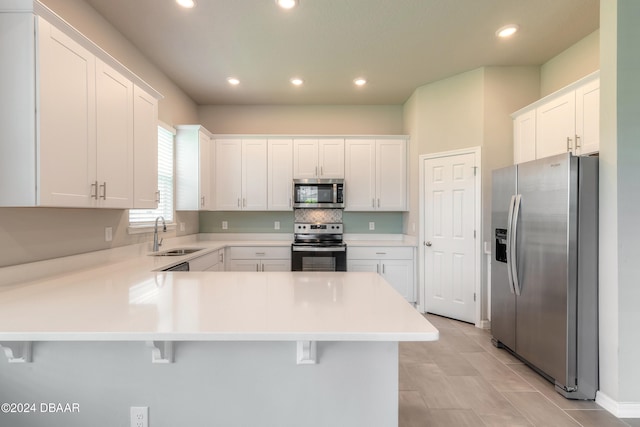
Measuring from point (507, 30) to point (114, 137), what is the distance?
3.37 meters

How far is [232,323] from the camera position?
1.12 m

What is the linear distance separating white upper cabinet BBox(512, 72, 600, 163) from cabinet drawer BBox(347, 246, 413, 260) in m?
1.74

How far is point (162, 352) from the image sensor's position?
132cm

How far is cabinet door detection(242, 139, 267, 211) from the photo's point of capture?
14.3ft

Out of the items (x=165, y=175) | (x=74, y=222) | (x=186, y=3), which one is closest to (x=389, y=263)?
(x=165, y=175)

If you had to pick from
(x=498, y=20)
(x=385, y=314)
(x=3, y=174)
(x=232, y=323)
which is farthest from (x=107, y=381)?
(x=498, y=20)

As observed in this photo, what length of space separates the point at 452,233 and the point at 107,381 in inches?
139

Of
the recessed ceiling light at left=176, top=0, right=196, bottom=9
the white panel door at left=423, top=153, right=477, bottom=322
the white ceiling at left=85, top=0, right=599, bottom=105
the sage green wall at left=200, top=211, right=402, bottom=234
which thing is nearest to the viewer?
the recessed ceiling light at left=176, top=0, right=196, bottom=9

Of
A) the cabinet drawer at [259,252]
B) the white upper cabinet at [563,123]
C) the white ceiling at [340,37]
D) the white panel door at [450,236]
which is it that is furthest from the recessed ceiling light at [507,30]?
the cabinet drawer at [259,252]

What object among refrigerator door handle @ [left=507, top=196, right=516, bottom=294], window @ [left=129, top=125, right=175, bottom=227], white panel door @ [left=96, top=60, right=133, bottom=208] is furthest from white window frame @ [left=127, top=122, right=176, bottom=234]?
refrigerator door handle @ [left=507, top=196, right=516, bottom=294]

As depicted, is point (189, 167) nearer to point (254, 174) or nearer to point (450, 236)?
point (254, 174)

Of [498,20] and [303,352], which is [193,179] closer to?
[303,352]

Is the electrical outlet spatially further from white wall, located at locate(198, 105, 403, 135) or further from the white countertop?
white wall, located at locate(198, 105, 403, 135)

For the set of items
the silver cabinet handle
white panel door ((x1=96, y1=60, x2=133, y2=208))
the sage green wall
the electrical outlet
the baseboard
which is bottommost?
the baseboard
